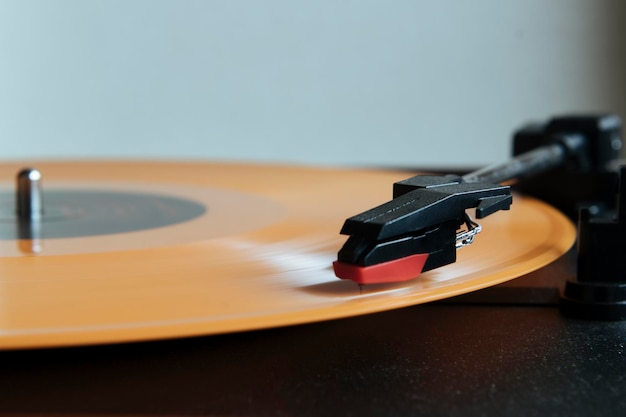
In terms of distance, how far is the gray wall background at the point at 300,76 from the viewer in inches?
67.0

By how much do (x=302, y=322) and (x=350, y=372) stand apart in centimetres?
5

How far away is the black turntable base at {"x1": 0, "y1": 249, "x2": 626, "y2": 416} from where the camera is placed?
39cm

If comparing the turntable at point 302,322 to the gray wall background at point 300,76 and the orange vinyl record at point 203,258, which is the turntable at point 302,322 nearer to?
the orange vinyl record at point 203,258

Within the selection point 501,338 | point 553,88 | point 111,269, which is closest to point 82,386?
point 111,269

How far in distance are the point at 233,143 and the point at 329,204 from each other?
3.63ft

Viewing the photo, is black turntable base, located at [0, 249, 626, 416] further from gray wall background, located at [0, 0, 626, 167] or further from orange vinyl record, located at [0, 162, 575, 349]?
gray wall background, located at [0, 0, 626, 167]

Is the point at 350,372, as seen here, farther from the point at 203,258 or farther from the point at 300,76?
the point at 300,76

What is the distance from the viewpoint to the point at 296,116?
1.85 m

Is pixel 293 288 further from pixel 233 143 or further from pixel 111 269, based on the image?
pixel 233 143

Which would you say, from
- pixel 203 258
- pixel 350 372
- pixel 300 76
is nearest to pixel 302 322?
pixel 350 372

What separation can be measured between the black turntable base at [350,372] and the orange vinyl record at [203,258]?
0.10 feet

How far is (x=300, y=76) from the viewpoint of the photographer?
182cm

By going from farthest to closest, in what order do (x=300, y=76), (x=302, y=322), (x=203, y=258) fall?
(x=300, y=76)
(x=203, y=258)
(x=302, y=322)

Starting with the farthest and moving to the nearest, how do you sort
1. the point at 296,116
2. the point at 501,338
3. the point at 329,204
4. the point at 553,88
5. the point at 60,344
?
the point at 296,116 < the point at 553,88 < the point at 329,204 < the point at 501,338 < the point at 60,344
